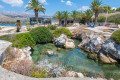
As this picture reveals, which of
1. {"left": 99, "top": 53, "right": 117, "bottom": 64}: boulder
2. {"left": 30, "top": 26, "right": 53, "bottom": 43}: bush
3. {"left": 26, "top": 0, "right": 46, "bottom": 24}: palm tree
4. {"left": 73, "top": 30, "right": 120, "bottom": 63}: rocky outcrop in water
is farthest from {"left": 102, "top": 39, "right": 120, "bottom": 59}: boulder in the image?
{"left": 26, "top": 0, "right": 46, "bottom": 24}: palm tree

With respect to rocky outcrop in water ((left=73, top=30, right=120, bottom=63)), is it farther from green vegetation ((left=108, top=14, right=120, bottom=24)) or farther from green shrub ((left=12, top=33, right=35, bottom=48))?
green vegetation ((left=108, top=14, right=120, bottom=24))

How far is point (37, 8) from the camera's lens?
3194cm

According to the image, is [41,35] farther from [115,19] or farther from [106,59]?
[115,19]

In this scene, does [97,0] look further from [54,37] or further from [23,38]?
[23,38]

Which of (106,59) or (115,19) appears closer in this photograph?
(106,59)

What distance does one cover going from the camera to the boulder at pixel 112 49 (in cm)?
1181

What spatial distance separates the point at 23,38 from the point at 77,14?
32.8 metres

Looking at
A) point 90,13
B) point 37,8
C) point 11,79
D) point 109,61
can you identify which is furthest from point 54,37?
point 90,13

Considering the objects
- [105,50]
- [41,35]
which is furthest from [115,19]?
[41,35]

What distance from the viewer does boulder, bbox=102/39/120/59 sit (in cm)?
1181

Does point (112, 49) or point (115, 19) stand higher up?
point (115, 19)

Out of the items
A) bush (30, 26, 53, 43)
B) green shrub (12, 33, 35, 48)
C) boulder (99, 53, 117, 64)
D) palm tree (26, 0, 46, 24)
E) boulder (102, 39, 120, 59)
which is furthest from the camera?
palm tree (26, 0, 46, 24)

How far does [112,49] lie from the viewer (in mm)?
12070

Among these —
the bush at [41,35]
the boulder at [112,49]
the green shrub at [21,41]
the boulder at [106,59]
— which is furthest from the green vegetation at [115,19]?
the green shrub at [21,41]
